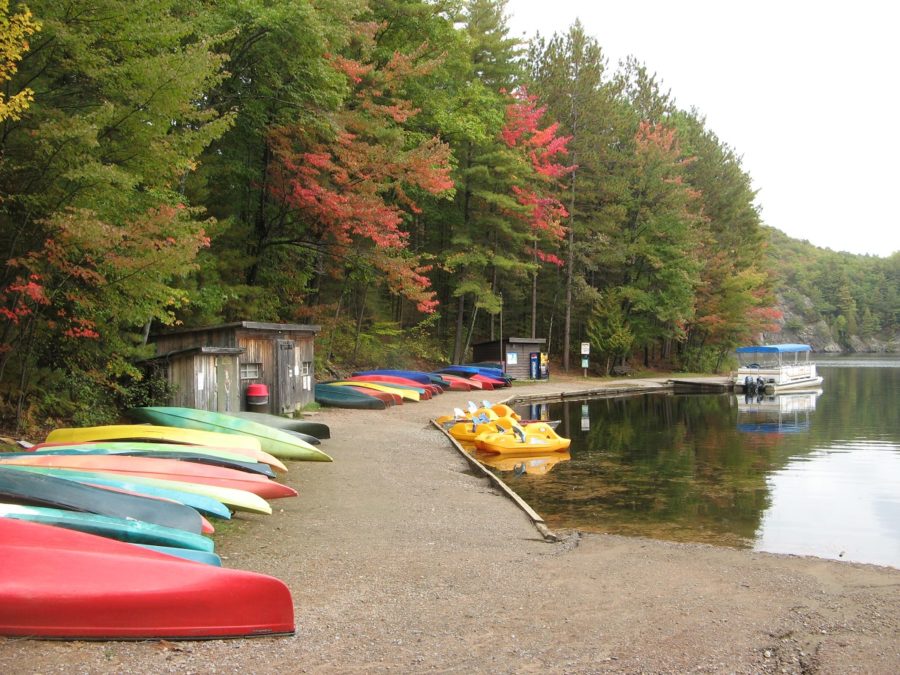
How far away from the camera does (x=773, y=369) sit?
3416 centimetres

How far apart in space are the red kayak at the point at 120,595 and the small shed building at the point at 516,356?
2759 cm

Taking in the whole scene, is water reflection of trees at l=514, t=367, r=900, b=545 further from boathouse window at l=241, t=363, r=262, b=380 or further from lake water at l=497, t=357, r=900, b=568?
boathouse window at l=241, t=363, r=262, b=380

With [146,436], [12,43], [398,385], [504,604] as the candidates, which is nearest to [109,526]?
[504,604]

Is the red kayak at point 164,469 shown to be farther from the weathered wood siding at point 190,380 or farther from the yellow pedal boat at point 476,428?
the yellow pedal boat at point 476,428

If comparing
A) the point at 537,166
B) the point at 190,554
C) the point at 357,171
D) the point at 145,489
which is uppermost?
the point at 537,166

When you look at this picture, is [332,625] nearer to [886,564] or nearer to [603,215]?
[886,564]

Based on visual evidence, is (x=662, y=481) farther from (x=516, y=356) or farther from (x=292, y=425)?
(x=516, y=356)

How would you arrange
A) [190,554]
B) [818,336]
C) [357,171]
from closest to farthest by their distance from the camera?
[190,554]
[357,171]
[818,336]

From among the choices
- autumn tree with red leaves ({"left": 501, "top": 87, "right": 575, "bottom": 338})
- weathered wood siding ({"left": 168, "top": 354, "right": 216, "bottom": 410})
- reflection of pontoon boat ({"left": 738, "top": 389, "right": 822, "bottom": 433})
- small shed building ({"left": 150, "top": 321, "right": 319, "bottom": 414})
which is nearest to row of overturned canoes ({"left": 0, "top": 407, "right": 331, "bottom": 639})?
weathered wood siding ({"left": 168, "top": 354, "right": 216, "bottom": 410})

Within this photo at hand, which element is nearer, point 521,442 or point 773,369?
point 521,442

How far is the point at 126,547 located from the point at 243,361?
37.6 feet

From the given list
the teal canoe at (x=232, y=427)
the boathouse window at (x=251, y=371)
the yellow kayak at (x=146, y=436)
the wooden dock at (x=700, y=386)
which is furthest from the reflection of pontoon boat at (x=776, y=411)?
the yellow kayak at (x=146, y=436)

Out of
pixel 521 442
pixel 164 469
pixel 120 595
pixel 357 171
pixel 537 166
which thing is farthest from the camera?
pixel 537 166

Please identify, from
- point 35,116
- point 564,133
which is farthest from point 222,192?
point 564,133
